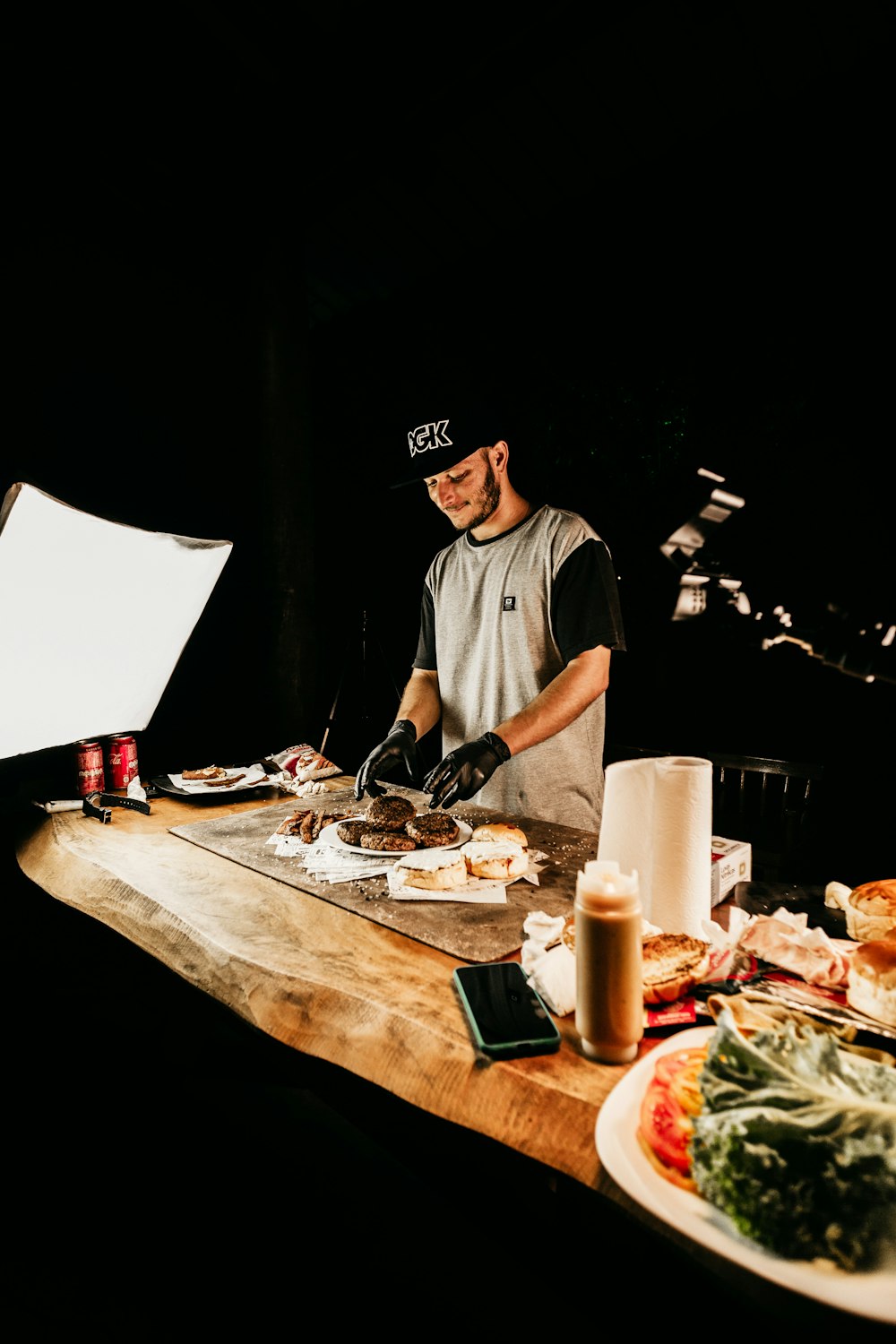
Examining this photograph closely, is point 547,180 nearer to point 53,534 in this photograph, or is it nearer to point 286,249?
point 286,249

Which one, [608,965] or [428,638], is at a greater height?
[428,638]

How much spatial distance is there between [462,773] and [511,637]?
0.78 metres

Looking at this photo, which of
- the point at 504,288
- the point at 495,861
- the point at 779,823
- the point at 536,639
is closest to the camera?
the point at 495,861

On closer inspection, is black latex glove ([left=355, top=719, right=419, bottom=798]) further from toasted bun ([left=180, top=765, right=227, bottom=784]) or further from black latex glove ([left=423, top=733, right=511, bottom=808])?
toasted bun ([left=180, top=765, right=227, bottom=784])

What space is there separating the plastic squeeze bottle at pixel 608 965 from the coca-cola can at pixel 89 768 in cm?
236

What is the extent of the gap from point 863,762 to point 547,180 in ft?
12.3

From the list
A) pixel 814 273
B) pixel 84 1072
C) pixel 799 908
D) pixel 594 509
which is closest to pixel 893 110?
pixel 814 273

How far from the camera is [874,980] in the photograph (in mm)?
1024

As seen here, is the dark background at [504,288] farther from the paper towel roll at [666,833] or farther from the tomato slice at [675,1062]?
the tomato slice at [675,1062]

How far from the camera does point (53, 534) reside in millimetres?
2166

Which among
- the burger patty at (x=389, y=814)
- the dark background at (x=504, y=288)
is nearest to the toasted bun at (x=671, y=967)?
the burger patty at (x=389, y=814)

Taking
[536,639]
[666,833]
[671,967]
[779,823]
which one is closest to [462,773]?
[536,639]

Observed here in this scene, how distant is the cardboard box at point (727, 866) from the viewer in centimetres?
152

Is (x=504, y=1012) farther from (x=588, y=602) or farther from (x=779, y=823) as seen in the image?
(x=779, y=823)
